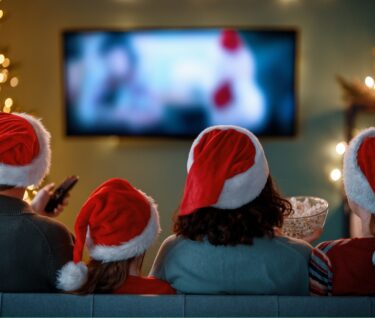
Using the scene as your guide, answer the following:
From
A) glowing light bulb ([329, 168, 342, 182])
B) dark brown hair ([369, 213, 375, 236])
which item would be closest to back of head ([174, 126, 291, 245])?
dark brown hair ([369, 213, 375, 236])

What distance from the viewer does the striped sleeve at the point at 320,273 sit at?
158 cm

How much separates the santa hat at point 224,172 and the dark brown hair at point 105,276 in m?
0.23

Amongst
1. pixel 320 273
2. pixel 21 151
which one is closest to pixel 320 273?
pixel 320 273

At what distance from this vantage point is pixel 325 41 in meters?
4.18

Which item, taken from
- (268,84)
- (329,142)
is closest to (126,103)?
(268,84)

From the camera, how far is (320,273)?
62.8 inches

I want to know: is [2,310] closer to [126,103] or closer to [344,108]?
[126,103]

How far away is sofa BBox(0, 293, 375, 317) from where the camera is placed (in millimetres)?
1393

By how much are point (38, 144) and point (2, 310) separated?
62cm

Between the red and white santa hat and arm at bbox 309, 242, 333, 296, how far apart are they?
0.20 m

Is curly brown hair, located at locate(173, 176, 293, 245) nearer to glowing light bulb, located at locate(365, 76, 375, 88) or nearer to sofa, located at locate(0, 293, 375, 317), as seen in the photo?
sofa, located at locate(0, 293, 375, 317)

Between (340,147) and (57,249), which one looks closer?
(57,249)

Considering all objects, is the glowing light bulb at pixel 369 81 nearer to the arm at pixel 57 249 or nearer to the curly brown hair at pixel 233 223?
the curly brown hair at pixel 233 223

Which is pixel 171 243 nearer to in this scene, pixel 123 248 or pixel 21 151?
pixel 123 248
